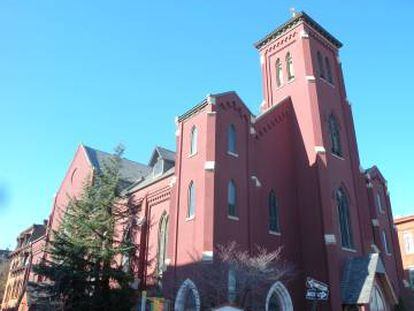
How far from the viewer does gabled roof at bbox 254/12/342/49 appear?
32250 millimetres

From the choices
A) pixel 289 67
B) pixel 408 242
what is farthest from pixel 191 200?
→ pixel 408 242

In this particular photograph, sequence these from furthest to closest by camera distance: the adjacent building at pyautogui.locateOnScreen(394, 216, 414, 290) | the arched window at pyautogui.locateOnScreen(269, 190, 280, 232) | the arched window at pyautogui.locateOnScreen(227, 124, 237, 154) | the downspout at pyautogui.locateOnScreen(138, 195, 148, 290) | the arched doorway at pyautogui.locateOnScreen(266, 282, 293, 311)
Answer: the adjacent building at pyautogui.locateOnScreen(394, 216, 414, 290)
the downspout at pyautogui.locateOnScreen(138, 195, 148, 290)
the arched window at pyautogui.locateOnScreen(269, 190, 280, 232)
the arched window at pyautogui.locateOnScreen(227, 124, 237, 154)
the arched doorway at pyautogui.locateOnScreen(266, 282, 293, 311)

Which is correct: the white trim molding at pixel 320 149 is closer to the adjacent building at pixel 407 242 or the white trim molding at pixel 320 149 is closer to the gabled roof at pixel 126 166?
the gabled roof at pixel 126 166

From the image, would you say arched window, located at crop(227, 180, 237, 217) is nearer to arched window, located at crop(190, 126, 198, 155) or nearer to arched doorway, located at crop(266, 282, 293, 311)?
arched window, located at crop(190, 126, 198, 155)

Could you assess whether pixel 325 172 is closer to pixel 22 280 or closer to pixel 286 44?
pixel 286 44

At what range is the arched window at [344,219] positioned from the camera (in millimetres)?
27047

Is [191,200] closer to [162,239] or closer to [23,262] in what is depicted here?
[162,239]

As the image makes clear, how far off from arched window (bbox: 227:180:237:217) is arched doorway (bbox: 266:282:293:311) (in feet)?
14.2

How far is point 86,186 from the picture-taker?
28141mm

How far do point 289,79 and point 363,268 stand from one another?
13.8 meters

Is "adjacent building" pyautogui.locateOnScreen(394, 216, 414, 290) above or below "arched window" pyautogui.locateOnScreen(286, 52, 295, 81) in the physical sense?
below

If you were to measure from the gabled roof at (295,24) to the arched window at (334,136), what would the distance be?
6963mm

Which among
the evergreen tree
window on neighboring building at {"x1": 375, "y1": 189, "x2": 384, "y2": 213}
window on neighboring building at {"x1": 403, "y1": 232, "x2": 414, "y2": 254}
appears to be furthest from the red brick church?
window on neighboring building at {"x1": 403, "y1": 232, "x2": 414, "y2": 254}

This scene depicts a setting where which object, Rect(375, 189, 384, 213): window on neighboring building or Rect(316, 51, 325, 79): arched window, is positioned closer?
Rect(316, 51, 325, 79): arched window
